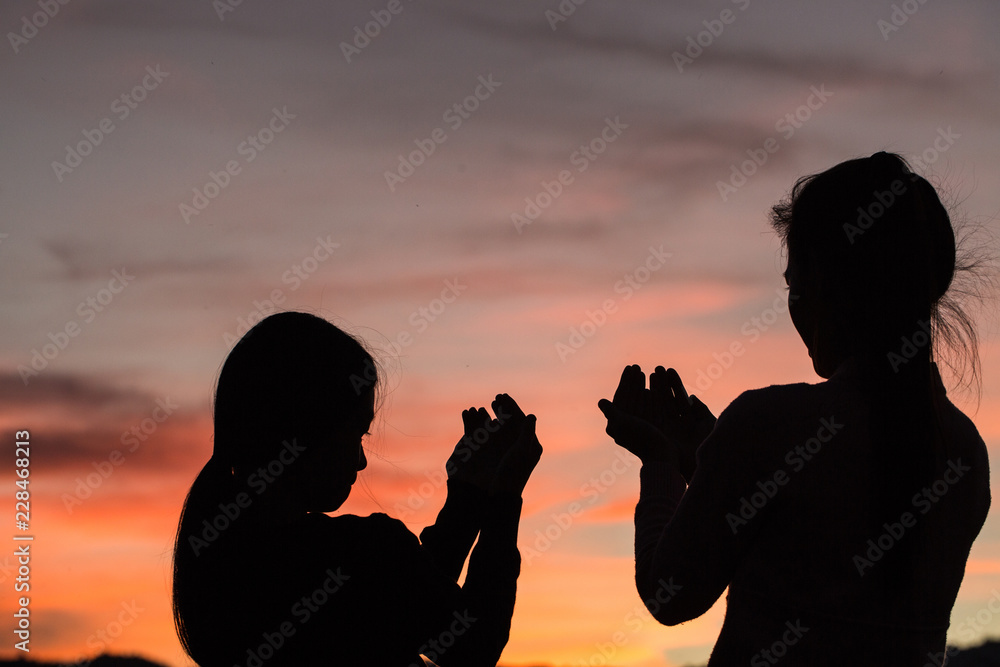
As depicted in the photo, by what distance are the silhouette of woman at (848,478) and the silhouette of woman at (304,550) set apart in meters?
0.87

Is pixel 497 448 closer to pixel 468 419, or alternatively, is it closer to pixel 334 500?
pixel 468 419

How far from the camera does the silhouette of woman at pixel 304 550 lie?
2908 mm

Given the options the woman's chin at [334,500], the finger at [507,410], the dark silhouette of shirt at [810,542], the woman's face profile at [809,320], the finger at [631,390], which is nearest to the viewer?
the dark silhouette of shirt at [810,542]

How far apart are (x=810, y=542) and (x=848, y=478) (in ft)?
0.64

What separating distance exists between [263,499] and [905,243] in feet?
7.11

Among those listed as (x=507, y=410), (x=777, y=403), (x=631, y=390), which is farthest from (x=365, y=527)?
(x=777, y=403)

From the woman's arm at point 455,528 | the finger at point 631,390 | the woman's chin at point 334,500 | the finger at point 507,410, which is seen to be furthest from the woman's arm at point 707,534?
the finger at point 507,410

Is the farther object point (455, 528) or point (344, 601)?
point (455, 528)

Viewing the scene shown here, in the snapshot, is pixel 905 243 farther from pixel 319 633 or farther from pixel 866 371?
pixel 319 633

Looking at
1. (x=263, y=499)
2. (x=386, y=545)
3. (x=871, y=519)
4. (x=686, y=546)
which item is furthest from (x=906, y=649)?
(x=263, y=499)

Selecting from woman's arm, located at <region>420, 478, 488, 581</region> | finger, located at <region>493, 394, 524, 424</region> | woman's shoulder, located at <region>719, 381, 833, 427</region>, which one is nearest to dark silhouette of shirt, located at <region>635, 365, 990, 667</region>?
woman's shoulder, located at <region>719, 381, 833, 427</region>

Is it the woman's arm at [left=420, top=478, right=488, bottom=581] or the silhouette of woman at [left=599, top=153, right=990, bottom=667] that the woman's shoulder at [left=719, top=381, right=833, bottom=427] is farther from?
the woman's arm at [left=420, top=478, right=488, bottom=581]

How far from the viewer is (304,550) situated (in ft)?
9.72

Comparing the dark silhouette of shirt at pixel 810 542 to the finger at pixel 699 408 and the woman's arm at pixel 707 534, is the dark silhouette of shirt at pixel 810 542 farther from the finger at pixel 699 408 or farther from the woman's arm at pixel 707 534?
the finger at pixel 699 408
